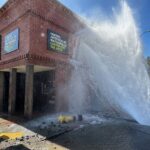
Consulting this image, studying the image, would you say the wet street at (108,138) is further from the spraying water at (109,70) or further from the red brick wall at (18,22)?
the red brick wall at (18,22)

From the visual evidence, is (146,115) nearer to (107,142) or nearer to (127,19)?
(107,142)

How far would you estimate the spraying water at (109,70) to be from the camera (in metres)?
11.5

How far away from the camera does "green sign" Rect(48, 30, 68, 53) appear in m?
10.5

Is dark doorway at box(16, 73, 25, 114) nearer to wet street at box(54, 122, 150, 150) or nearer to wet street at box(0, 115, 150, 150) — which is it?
wet street at box(0, 115, 150, 150)

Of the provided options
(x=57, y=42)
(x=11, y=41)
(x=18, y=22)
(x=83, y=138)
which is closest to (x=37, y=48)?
(x=57, y=42)

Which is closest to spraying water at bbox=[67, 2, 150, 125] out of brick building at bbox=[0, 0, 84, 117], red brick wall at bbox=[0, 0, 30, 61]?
brick building at bbox=[0, 0, 84, 117]

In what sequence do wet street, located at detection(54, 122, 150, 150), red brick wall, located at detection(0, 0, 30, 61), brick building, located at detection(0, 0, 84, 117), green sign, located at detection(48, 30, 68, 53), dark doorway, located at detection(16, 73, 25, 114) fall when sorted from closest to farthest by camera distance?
1. wet street, located at detection(54, 122, 150, 150)
2. brick building, located at detection(0, 0, 84, 117)
3. red brick wall, located at detection(0, 0, 30, 61)
4. green sign, located at detection(48, 30, 68, 53)
5. dark doorway, located at detection(16, 73, 25, 114)

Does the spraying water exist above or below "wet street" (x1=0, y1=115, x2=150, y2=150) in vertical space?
above

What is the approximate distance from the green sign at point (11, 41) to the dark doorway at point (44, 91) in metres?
2.61

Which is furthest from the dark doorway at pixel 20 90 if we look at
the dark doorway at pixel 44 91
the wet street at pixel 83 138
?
the wet street at pixel 83 138

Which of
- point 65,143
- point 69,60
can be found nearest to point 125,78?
point 69,60

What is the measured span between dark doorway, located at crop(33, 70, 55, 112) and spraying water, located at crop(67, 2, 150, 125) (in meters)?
1.19

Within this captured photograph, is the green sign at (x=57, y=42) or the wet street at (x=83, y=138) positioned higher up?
the green sign at (x=57, y=42)

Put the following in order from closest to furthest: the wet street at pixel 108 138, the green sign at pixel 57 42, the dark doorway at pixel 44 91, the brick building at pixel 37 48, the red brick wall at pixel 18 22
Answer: the wet street at pixel 108 138, the brick building at pixel 37 48, the red brick wall at pixel 18 22, the green sign at pixel 57 42, the dark doorway at pixel 44 91
